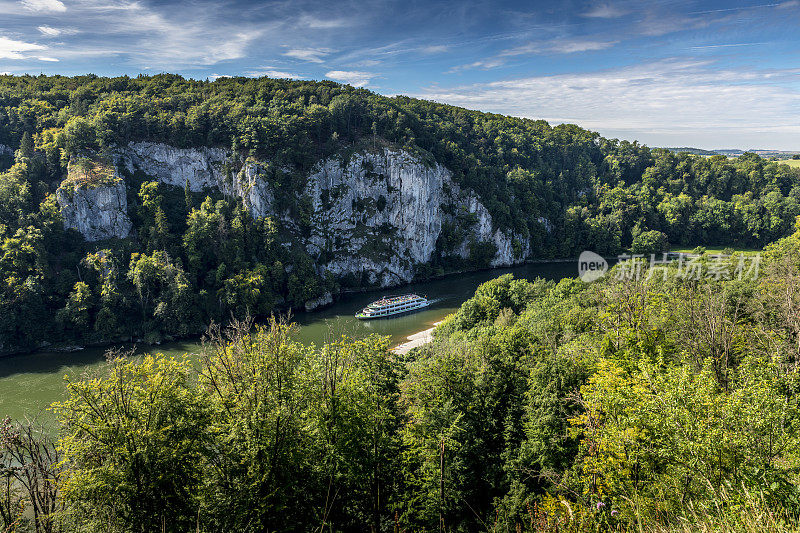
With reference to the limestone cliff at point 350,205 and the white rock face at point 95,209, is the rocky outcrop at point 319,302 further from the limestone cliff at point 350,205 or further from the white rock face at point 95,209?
the white rock face at point 95,209

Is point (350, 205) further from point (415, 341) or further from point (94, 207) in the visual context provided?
point (94, 207)

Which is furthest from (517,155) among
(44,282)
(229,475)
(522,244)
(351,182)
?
(229,475)

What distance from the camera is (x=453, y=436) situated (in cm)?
1501

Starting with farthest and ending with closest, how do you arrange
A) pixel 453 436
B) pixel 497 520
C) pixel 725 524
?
pixel 453 436
pixel 497 520
pixel 725 524

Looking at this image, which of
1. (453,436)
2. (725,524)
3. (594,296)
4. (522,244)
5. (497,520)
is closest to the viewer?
(725,524)

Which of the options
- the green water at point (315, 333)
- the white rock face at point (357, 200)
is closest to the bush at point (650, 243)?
the green water at point (315, 333)

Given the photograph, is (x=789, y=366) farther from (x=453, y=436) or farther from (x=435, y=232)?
(x=435, y=232)

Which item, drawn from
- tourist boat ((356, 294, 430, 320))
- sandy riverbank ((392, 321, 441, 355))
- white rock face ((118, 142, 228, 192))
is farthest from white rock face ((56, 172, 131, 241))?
sandy riverbank ((392, 321, 441, 355))

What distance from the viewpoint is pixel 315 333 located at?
46250 millimetres

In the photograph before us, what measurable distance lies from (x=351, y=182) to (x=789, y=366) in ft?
199

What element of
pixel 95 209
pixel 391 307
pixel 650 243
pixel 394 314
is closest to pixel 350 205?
pixel 391 307

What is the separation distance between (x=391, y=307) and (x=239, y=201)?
1085 inches

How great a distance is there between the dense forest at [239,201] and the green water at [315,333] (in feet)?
8.70

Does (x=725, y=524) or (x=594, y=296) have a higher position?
(x=725, y=524)
